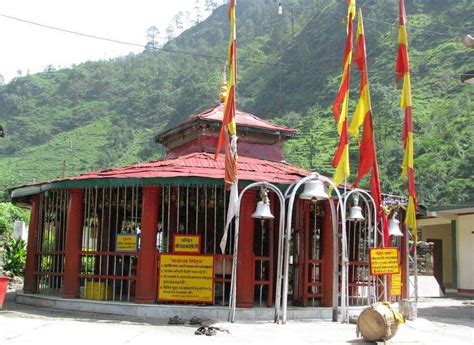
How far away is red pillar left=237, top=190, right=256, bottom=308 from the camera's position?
11.9m

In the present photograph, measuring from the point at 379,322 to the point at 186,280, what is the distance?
13.6ft

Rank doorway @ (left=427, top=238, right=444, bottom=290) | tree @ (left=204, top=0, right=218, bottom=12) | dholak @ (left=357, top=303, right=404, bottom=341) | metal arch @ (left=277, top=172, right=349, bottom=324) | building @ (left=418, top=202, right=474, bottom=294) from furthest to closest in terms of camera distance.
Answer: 1. tree @ (left=204, top=0, right=218, bottom=12)
2. doorway @ (left=427, top=238, right=444, bottom=290)
3. building @ (left=418, top=202, right=474, bottom=294)
4. metal arch @ (left=277, top=172, right=349, bottom=324)
5. dholak @ (left=357, top=303, right=404, bottom=341)

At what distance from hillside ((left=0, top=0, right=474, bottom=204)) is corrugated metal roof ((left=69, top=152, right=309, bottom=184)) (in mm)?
31820

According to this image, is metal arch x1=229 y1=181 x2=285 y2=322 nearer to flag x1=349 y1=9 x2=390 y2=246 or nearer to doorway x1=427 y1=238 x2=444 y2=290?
flag x1=349 y1=9 x2=390 y2=246

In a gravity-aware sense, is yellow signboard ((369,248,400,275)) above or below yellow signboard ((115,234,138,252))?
below

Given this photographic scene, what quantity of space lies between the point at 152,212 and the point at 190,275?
147 cm

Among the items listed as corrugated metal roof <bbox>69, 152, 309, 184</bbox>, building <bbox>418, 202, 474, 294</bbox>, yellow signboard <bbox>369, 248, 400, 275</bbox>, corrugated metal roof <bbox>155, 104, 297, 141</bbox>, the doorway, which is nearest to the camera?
yellow signboard <bbox>369, 248, 400, 275</bbox>

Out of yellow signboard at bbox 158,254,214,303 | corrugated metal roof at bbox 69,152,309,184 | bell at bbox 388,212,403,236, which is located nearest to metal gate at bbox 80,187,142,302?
corrugated metal roof at bbox 69,152,309,184

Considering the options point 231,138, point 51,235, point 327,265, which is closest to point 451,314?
point 327,265

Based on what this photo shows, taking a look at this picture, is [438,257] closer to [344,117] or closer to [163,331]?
[344,117]

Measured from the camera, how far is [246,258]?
472 inches

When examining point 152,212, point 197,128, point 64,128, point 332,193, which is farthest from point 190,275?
point 64,128

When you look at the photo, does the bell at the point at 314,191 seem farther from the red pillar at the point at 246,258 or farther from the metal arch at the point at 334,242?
the red pillar at the point at 246,258

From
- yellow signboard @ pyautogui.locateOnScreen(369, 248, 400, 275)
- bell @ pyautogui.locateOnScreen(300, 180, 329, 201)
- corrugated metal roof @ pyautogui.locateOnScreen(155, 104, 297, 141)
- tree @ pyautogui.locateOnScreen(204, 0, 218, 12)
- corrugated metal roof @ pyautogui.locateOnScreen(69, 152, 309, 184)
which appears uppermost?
tree @ pyautogui.locateOnScreen(204, 0, 218, 12)
